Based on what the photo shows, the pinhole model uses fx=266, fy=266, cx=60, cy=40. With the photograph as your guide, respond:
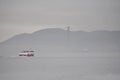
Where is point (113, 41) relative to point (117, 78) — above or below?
above

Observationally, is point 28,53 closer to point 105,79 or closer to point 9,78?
point 9,78

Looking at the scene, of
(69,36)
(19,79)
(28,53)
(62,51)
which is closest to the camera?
(19,79)

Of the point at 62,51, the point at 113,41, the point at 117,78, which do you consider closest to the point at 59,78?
the point at 117,78

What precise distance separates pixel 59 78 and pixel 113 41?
3.96 metres

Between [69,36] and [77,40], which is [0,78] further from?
[77,40]

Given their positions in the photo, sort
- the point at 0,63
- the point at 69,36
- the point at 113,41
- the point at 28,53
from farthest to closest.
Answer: the point at 28,53
the point at 69,36
the point at 113,41
the point at 0,63

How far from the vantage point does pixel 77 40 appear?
11.5 metres

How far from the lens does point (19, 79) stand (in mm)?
5344

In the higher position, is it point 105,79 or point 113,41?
point 113,41

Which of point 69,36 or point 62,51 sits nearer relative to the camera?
point 69,36

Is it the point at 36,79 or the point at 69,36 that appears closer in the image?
the point at 36,79

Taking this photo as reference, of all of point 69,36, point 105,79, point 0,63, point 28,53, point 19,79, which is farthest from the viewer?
point 28,53

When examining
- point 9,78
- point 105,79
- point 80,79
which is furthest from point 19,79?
point 105,79

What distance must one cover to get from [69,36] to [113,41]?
2323mm
